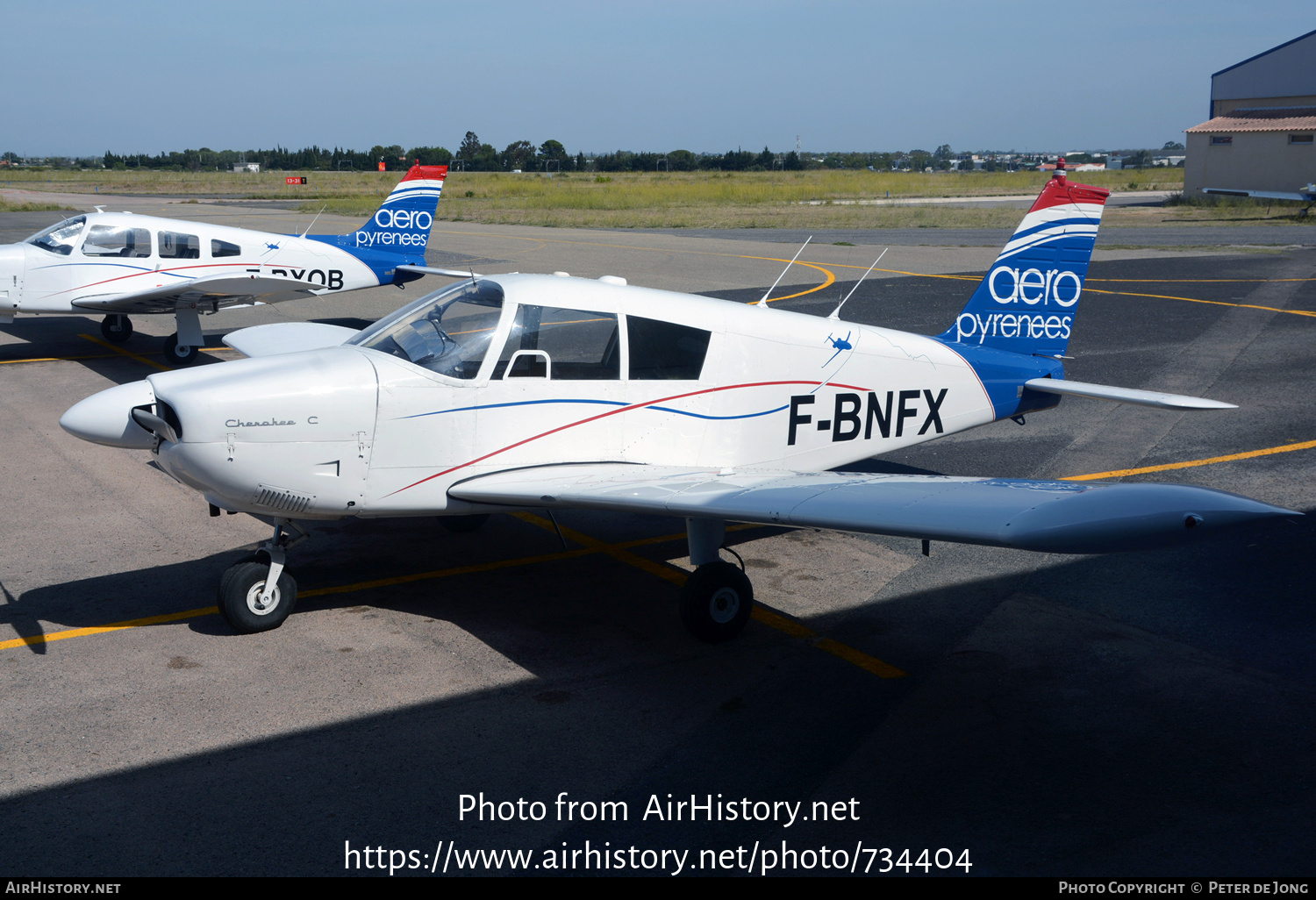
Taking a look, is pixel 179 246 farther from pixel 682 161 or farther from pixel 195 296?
pixel 682 161

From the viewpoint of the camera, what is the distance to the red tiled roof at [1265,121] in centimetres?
4875

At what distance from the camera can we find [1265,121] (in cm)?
5075

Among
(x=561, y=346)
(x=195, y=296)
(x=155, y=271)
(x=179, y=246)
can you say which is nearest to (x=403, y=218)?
(x=179, y=246)

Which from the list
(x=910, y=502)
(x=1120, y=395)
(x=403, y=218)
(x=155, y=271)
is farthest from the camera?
(x=403, y=218)

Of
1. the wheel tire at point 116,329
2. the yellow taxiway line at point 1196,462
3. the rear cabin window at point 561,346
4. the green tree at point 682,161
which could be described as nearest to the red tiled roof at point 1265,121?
the yellow taxiway line at point 1196,462

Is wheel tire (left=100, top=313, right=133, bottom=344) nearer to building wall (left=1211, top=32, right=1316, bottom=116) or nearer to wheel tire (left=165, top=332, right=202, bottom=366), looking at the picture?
wheel tire (left=165, top=332, right=202, bottom=366)

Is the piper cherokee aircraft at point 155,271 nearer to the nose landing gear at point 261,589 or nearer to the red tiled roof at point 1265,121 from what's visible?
the nose landing gear at point 261,589

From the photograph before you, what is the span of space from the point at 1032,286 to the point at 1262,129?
50125 millimetres

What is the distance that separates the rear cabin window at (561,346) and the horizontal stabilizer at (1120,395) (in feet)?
12.3

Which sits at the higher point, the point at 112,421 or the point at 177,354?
the point at 112,421

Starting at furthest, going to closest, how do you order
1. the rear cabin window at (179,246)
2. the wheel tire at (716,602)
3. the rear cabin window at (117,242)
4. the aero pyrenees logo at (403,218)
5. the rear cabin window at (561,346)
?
the aero pyrenees logo at (403,218), the rear cabin window at (179,246), the rear cabin window at (117,242), the rear cabin window at (561,346), the wheel tire at (716,602)

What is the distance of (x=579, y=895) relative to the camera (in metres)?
4.09

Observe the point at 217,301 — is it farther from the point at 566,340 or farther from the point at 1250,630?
the point at 1250,630

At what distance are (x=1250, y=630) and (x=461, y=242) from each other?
31.3 meters
